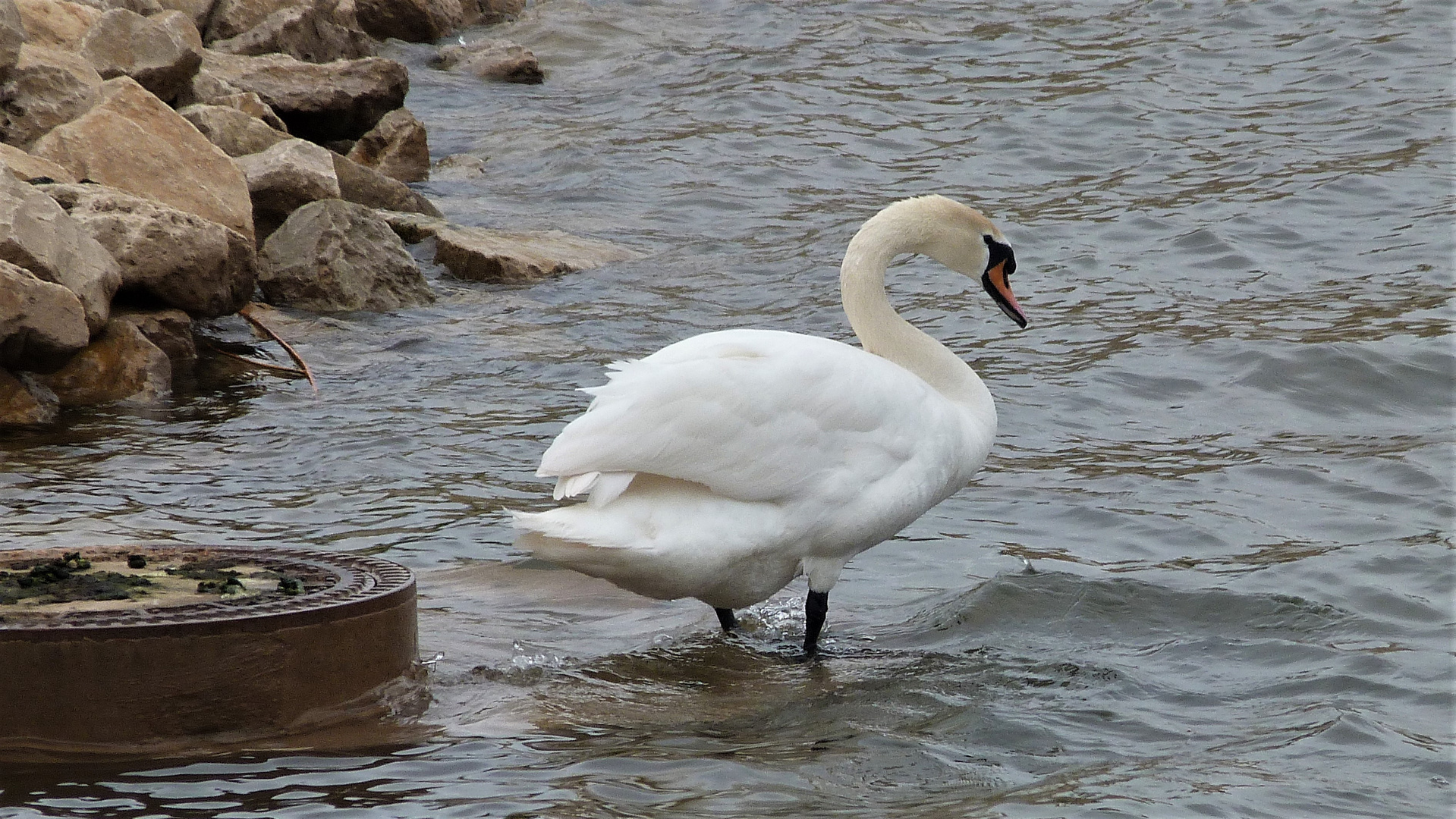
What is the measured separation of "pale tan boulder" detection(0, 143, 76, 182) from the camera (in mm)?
7527

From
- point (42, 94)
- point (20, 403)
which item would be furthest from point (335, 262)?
point (20, 403)

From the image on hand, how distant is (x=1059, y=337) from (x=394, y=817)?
6.15 meters

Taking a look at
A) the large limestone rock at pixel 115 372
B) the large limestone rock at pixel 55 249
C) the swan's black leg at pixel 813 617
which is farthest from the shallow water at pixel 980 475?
the large limestone rock at pixel 55 249

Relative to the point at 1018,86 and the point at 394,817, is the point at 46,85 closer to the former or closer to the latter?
the point at 394,817

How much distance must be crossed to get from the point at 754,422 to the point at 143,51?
6622mm

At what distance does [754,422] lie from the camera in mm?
4715

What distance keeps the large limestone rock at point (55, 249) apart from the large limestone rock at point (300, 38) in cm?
630

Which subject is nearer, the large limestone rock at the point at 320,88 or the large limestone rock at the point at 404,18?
the large limestone rock at the point at 320,88

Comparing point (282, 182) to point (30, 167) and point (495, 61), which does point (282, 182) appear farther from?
point (495, 61)

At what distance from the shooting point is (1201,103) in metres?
14.0

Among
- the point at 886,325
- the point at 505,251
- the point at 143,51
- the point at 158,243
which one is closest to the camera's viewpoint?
the point at 886,325

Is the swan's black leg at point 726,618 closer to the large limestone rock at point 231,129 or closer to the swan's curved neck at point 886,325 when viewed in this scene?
the swan's curved neck at point 886,325

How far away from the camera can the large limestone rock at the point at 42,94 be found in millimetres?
8477

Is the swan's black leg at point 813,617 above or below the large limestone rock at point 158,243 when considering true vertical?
below
